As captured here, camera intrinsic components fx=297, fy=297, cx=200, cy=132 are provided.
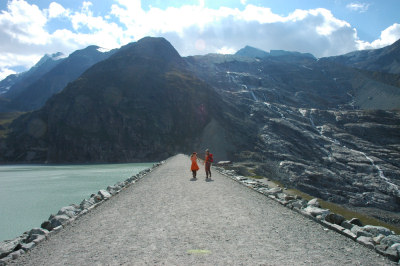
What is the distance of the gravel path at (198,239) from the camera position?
7.54 m

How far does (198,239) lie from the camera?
897 centimetres

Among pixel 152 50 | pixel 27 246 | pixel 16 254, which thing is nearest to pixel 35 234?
pixel 27 246

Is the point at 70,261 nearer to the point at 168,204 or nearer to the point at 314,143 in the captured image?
the point at 168,204

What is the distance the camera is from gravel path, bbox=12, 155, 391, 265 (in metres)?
7.54

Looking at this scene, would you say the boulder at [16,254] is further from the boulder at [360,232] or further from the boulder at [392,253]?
the boulder at [360,232]

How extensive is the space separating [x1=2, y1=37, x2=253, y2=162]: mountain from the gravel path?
8559cm

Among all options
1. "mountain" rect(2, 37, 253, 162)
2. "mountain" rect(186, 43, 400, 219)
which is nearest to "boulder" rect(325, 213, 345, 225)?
"mountain" rect(186, 43, 400, 219)

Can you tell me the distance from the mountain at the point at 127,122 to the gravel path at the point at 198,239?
281 ft

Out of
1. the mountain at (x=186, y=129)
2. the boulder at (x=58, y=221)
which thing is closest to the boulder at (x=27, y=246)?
the boulder at (x=58, y=221)

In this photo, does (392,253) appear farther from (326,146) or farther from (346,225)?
(326,146)

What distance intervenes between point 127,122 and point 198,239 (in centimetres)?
11642

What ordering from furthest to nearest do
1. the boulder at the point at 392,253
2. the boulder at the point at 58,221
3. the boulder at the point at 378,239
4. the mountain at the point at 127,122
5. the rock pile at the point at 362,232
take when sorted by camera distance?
the mountain at the point at 127,122, the boulder at the point at 58,221, the boulder at the point at 378,239, the rock pile at the point at 362,232, the boulder at the point at 392,253

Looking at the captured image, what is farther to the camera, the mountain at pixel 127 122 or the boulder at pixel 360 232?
the mountain at pixel 127 122

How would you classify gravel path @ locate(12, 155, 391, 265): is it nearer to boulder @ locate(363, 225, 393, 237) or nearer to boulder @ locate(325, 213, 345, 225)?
boulder @ locate(325, 213, 345, 225)
